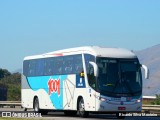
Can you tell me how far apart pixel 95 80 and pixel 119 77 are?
3.76ft

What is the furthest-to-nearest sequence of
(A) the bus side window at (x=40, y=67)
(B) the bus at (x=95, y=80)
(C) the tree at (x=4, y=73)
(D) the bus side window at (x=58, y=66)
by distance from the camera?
(C) the tree at (x=4, y=73) < (A) the bus side window at (x=40, y=67) < (D) the bus side window at (x=58, y=66) < (B) the bus at (x=95, y=80)

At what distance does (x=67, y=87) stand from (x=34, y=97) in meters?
5.42

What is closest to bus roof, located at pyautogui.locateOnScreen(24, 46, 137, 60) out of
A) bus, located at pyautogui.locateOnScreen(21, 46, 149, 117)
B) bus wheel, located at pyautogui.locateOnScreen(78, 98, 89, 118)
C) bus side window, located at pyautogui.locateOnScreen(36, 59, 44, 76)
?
bus, located at pyautogui.locateOnScreen(21, 46, 149, 117)

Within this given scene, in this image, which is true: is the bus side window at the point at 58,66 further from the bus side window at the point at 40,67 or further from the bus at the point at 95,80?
the bus side window at the point at 40,67

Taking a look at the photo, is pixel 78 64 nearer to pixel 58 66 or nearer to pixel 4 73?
pixel 58 66

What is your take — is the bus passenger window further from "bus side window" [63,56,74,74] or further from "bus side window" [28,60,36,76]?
"bus side window" [28,60,36,76]

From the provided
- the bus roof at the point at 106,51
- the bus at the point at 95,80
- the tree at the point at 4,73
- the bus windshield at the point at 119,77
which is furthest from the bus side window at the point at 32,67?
the tree at the point at 4,73

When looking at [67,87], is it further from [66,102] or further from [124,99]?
[124,99]

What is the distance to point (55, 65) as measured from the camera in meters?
36.1

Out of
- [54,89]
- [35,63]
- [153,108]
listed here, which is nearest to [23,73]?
[35,63]

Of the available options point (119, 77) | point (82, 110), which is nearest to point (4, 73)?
point (82, 110)

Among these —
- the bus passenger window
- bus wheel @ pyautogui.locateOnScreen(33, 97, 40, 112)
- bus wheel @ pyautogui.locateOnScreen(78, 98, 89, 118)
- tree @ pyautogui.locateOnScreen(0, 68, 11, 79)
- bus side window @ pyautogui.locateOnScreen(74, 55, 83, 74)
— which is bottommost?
bus wheel @ pyautogui.locateOnScreen(78, 98, 89, 118)

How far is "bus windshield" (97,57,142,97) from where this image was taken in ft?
101

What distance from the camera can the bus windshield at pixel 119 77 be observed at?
30891 mm
